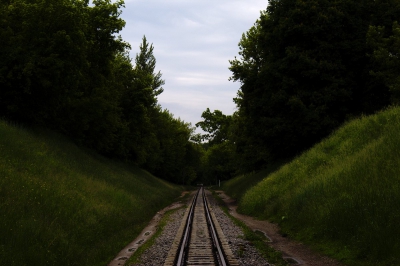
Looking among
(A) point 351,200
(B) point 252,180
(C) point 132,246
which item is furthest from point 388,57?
(C) point 132,246

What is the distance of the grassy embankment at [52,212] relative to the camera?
9444mm

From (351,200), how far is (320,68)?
18.4 metres

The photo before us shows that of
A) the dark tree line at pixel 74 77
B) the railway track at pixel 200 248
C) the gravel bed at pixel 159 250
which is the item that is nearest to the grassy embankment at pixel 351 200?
the railway track at pixel 200 248

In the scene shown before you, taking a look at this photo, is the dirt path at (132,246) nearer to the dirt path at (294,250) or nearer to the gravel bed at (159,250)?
the gravel bed at (159,250)

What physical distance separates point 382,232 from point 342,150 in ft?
35.0

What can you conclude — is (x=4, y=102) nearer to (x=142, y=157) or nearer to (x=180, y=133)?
(x=142, y=157)

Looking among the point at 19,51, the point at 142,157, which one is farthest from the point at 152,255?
the point at 142,157

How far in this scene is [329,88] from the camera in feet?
91.8

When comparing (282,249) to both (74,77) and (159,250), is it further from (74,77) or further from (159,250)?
(74,77)

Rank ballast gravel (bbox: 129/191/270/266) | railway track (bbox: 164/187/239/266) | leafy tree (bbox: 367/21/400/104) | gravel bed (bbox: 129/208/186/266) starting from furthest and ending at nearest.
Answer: leafy tree (bbox: 367/21/400/104)
gravel bed (bbox: 129/208/186/266)
ballast gravel (bbox: 129/191/270/266)
railway track (bbox: 164/187/239/266)

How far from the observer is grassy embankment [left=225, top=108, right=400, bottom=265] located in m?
9.80

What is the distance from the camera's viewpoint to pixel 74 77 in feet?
82.1

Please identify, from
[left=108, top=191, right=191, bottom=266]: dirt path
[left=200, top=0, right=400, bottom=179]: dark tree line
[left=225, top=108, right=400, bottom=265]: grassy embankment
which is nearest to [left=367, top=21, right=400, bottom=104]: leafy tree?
[left=200, top=0, right=400, bottom=179]: dark tree line

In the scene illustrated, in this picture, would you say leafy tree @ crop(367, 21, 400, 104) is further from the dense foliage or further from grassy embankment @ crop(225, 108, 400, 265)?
grassy embankment @ crop(225, 108, 400, 265)
